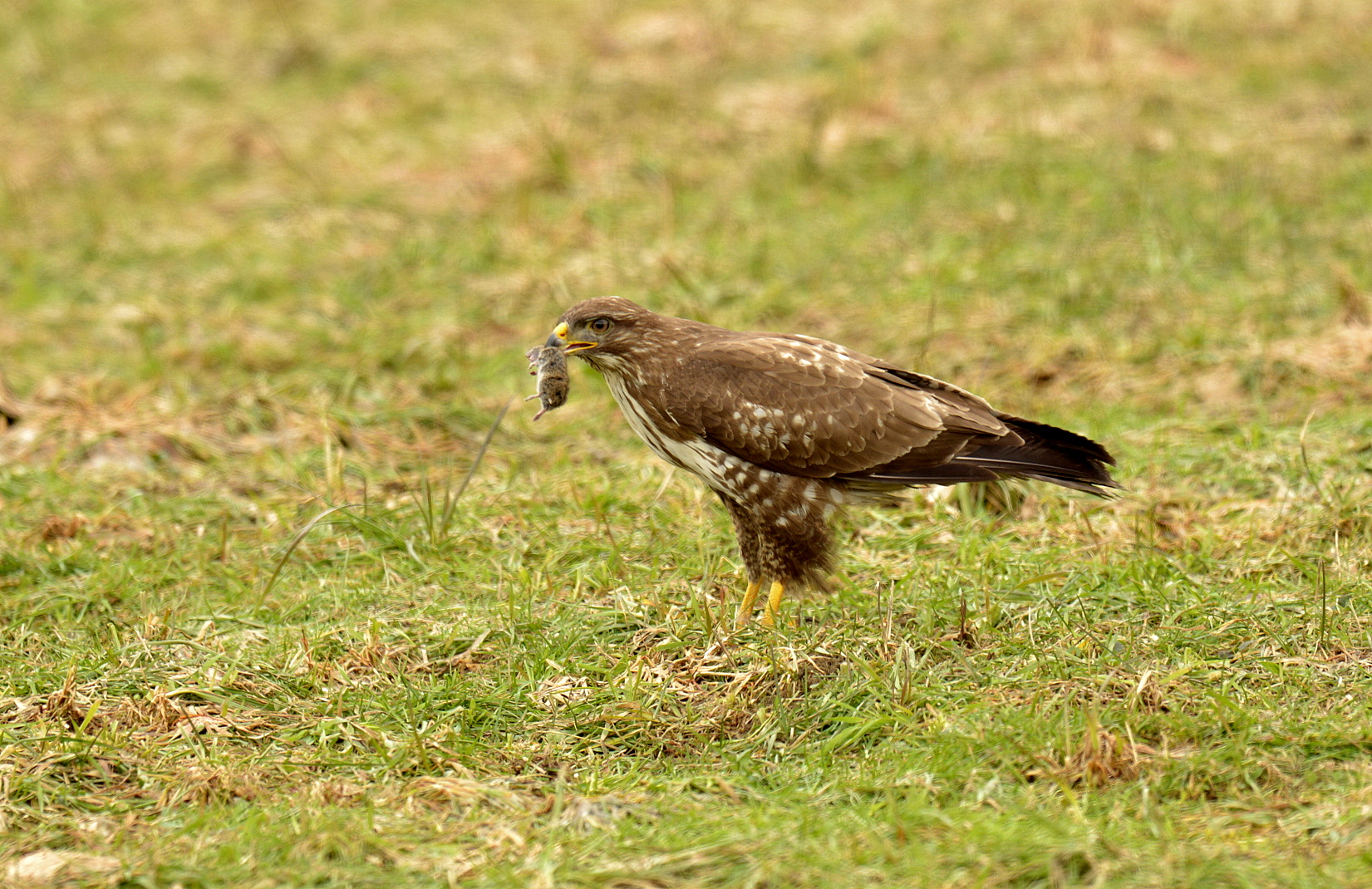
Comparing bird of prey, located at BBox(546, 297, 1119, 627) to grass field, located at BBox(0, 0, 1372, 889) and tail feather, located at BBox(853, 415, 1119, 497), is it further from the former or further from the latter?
grass field, located at BBox(0, 0, 1372, 889)

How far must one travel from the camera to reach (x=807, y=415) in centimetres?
508

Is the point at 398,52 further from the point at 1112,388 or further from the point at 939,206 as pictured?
the point at 1112,388

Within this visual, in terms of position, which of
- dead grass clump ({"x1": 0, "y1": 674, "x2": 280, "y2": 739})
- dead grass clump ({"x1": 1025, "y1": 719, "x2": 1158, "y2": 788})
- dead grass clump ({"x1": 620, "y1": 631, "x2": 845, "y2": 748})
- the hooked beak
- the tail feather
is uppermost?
the hooked beak

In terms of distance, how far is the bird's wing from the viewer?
5.06m

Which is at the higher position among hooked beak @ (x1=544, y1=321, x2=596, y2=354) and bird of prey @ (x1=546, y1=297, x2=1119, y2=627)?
hooked beak @ (x1=544, y1=321, x2=596, y2=354)

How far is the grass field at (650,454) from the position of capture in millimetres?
4082

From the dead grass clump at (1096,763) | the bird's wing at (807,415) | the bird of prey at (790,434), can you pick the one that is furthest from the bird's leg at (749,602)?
the dead grass clump at (1096,763)

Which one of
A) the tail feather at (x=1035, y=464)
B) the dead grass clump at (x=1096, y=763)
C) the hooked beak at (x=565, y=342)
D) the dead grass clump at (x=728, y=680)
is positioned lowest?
the dead grass clump at (x=728, y=680)

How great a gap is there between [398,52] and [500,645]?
829 cm

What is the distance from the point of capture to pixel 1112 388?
23.6 ft

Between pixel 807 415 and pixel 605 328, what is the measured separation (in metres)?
0.76

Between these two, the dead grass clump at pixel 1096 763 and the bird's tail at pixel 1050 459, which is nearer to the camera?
the dead grass clump at pixel 1096 763

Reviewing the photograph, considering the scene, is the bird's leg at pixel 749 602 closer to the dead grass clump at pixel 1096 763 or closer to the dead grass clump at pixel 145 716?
the dead grass clump at pixel 1096 763

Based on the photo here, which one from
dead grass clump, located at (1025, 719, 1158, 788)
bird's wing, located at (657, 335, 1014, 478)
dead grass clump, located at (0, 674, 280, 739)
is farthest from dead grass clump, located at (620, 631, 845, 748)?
dead grass clump, located at (0, 674, 280, 739)
